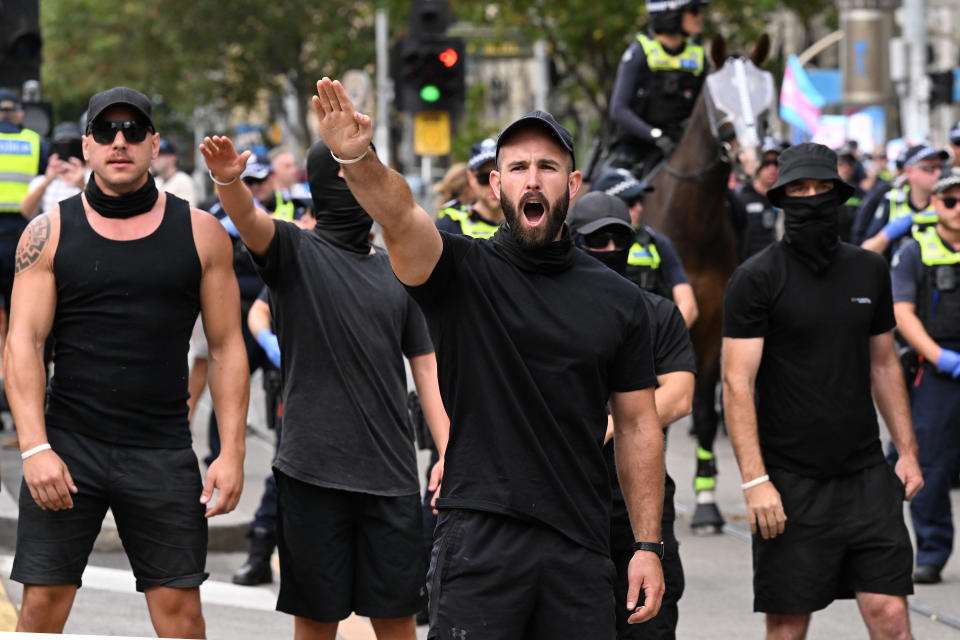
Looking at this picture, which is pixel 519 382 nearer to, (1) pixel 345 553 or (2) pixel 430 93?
(1) pixel 345 553

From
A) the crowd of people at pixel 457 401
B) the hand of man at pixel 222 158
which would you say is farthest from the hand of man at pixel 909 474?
the hand of man at pixel 222 158

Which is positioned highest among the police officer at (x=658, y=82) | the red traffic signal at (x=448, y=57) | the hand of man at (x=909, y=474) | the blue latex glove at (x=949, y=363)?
the red traffic signal at (x=448, y=57)

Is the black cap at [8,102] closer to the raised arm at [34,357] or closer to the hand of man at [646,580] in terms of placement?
the raised arm at [34,357]

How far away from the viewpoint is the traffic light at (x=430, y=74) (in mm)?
16766

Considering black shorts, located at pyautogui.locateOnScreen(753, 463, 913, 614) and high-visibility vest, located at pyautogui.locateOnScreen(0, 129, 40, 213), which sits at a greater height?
high-visibility vest, located at pyautogui.locateOnScreen(0, 129, 40, 213)

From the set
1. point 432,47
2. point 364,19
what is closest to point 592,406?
point 432,47

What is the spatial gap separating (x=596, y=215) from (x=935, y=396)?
3.29 metres

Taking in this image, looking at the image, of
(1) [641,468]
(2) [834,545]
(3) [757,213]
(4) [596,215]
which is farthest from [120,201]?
(3) [757,213]

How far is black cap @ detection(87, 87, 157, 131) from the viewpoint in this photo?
570 cm

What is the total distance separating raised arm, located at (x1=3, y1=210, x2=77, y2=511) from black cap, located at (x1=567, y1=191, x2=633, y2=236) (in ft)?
5.92

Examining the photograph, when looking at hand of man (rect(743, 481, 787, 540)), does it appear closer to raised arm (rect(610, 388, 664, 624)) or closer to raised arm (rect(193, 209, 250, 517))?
raised arm (rect(610, 388, 664, 624))

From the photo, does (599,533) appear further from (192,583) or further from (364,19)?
(364,19)

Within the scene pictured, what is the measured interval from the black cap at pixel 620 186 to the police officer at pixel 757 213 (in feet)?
7.72

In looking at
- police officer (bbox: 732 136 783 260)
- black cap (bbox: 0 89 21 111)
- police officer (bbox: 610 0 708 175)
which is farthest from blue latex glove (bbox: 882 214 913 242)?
black cap (bbox: 0 89 21 111)
